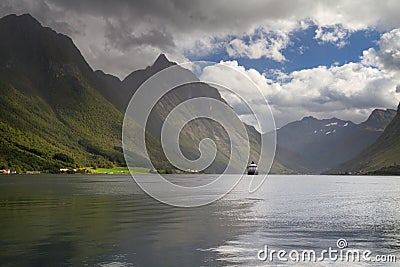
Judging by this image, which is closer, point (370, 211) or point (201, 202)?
point (370, 211)

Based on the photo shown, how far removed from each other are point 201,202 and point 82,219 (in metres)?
41.1

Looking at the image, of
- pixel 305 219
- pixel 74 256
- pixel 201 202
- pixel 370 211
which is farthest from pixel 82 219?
pixel 370 211

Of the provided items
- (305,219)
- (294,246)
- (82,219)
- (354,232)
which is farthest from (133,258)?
(305,219)

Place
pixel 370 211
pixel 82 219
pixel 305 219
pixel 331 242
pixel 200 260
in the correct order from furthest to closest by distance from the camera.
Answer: pixel 370 211 < pixel 305 219 < pixel 82 219 < pixel 331 242 < pixel 200 260

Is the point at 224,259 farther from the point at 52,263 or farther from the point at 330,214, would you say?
the point at 330,214

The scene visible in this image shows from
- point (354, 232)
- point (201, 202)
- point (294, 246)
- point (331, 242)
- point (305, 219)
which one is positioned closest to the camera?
point (294, 246)

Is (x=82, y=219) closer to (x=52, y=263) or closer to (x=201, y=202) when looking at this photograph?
(x=52, y=263)

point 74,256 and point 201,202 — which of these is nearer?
point 74,256

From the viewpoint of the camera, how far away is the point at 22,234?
48719 mm

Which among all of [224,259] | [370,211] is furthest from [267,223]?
[370,211]

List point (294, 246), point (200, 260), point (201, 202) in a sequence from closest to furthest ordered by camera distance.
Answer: point (200, 260), point (294, 246), point (201, 202)

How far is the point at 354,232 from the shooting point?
5612 centimetres

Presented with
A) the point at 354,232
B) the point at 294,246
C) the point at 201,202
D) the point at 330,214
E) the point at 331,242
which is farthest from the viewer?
the point at 201,202

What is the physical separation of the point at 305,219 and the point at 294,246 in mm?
24700
